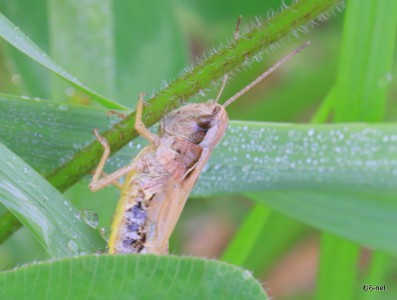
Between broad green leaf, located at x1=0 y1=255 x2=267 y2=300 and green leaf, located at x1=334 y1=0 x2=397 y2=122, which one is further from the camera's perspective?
green leaf, located at x1=334 y1=0 x2=397 y2=122

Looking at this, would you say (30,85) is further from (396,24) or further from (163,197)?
(396,24)

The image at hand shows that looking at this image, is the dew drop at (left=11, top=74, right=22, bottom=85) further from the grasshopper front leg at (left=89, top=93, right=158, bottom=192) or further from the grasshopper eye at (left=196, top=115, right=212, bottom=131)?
the grasshopper eye at (left=196, top=115, right=212, bottom=131)

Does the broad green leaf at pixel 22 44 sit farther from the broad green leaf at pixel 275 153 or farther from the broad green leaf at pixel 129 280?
the broad green leaf at pixel 129 280

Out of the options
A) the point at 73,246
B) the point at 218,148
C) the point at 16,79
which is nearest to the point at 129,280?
the point at 73,246

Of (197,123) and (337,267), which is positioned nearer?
(197,123)

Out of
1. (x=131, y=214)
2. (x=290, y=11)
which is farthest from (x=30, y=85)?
(x=290, y=11)

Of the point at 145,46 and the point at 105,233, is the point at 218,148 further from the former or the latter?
the point at 145,46

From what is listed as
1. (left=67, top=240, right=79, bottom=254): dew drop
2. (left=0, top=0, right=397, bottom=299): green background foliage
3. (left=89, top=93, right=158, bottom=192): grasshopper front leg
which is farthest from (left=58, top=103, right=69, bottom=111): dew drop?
A: (left=67, top=240, right=79, bottom=254): dew drop
